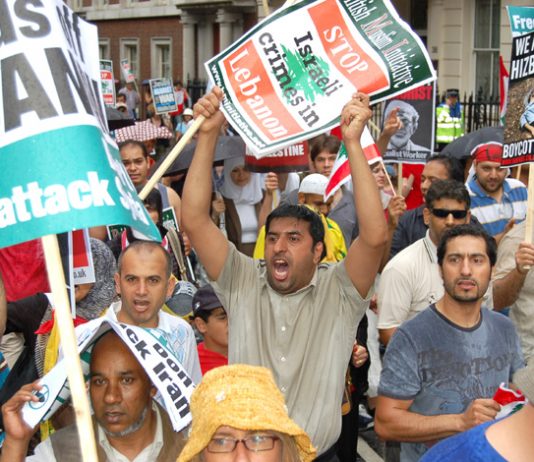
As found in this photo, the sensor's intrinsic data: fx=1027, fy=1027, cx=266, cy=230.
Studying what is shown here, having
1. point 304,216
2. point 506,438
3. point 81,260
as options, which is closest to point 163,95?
point 81,260

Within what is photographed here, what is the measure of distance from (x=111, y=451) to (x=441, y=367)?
1.37m

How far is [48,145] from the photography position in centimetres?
284

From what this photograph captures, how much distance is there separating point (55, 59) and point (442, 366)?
1962 millimetres

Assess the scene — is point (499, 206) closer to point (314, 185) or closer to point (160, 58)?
point (314, 185)

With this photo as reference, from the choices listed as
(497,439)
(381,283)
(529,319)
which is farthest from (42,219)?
(529,319)

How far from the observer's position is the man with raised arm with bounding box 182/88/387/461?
393 cm

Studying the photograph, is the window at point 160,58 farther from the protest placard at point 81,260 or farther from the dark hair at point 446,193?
the protest placard at point 81,260

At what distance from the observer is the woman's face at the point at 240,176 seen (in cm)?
907

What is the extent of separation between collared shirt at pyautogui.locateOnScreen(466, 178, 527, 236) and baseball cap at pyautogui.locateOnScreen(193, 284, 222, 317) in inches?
101

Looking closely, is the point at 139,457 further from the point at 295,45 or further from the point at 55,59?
the point at 295,45

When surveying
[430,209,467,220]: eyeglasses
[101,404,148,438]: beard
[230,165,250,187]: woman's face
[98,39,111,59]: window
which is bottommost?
[101,404,148,438]: beard

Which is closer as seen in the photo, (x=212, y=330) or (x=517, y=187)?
(x=212, y=330)

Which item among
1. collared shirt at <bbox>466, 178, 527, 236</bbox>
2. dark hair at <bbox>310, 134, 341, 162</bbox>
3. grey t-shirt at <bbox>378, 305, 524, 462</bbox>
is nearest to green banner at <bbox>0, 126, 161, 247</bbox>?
grey t-shirt at <bbox>378, 305, 524, 462</bbox>

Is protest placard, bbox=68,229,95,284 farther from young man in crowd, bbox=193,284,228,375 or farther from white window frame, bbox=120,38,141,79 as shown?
white window frame, bbox=120,38,141,79
